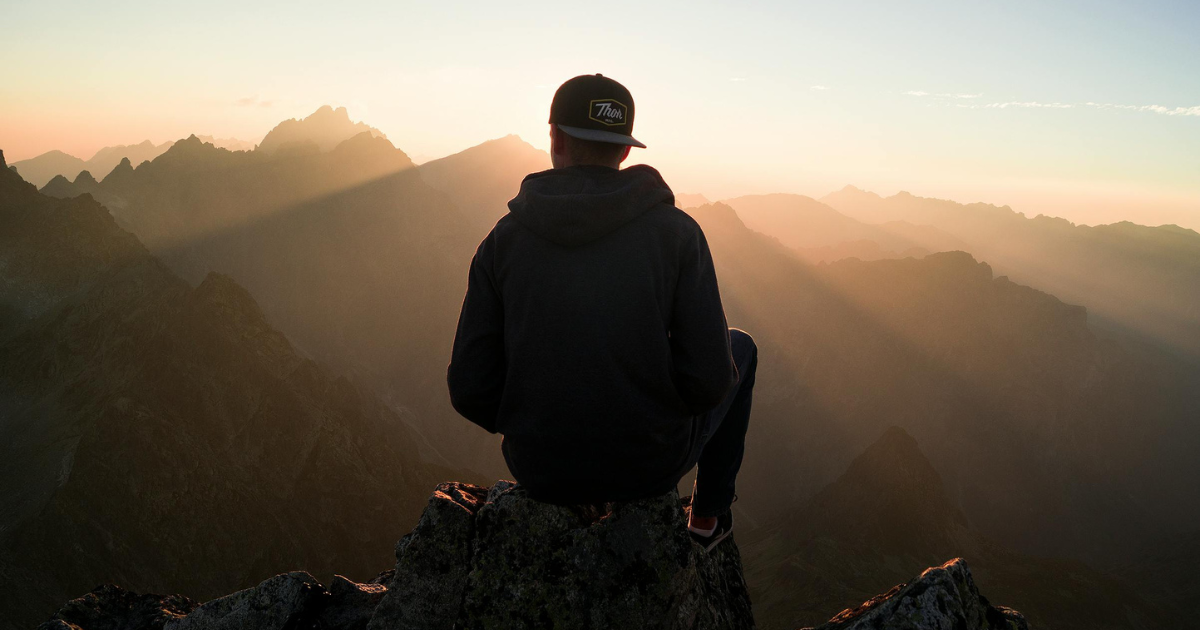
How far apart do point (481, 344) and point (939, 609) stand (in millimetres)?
2989

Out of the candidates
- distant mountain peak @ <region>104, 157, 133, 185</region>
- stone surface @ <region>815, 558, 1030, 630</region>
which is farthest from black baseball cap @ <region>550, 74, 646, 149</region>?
distant mountain peak @ <region>104, 157, 133, 185</region>

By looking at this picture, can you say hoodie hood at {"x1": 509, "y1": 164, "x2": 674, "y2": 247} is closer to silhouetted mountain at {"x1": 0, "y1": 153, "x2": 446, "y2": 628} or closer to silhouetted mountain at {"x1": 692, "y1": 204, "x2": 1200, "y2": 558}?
silhouetted mountain at {"x1": 0, "y1": 153, "x2": 446, "y2": 628}

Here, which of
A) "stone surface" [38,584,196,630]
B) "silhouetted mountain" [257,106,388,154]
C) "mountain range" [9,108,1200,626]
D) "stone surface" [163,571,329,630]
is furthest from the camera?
"silhouetted mountain" [257,106,388,154]

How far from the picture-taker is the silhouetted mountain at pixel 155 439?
34688 mm

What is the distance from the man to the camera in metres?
2.59

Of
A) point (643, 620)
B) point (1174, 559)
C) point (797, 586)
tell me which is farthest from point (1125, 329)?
point (643, 620)

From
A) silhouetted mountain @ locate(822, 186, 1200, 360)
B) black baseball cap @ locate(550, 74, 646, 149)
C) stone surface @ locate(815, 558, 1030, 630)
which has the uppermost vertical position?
black baseball cap @ locate(550, 74, 646, 149)

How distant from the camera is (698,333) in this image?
271 cm

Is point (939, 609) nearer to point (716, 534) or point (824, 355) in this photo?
point (716, 534)

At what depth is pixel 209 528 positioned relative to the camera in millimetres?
37562

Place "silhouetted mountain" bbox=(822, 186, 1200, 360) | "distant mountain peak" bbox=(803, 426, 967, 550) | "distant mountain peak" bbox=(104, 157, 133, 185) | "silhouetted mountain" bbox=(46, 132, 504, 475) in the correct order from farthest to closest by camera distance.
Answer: "silhouetted mountain" bbox=(822, 186, 1200, 360) < "distant mountain peak" bbox=(104, 157, 133, 185) < "silhouetted mountain" bbox=(46, 132, 504, 475) < "distant mountain peak" bbox=(803, 426, 967, 550)

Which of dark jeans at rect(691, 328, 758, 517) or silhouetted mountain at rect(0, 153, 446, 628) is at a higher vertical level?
dark jeans at rect(691, 328, 758, 517)

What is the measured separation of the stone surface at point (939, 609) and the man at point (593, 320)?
169 centimetres

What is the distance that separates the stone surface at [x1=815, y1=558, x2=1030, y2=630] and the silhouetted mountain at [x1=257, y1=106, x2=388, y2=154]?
610ft
